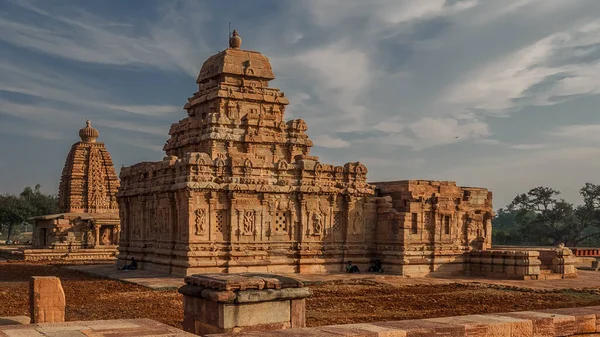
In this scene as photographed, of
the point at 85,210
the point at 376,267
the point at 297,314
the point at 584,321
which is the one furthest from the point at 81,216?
the point at 584,321

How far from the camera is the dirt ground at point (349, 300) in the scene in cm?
1475

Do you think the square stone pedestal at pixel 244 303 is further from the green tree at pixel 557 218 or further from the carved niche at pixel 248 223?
the green tree at pixel 557 218

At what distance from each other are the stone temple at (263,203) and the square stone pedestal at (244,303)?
14.2 meters

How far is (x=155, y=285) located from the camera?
804 inches

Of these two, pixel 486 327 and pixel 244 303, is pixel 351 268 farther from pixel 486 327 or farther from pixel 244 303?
pixel 486 327

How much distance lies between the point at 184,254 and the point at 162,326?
669 inches

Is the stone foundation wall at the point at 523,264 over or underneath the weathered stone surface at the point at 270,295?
underneath

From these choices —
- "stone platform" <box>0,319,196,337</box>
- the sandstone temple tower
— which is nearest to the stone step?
"stone platform" <box>0,319,196,337</box>

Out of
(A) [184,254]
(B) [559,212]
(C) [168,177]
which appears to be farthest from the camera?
(B) [559,212]

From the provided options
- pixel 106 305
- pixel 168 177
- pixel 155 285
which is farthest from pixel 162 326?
pixel 168 177

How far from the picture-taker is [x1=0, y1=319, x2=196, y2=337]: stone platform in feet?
20.8

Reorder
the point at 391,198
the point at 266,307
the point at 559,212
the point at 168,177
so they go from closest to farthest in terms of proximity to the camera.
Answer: the point at 266,307
the point at 168,177
the point at 391,198
the point at 559,212

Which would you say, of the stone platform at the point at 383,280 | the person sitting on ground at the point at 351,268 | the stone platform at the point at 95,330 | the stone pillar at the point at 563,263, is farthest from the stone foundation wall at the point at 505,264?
the stone platform at the point at 95,330

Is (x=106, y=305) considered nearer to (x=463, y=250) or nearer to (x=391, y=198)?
(x=391, y=198)
